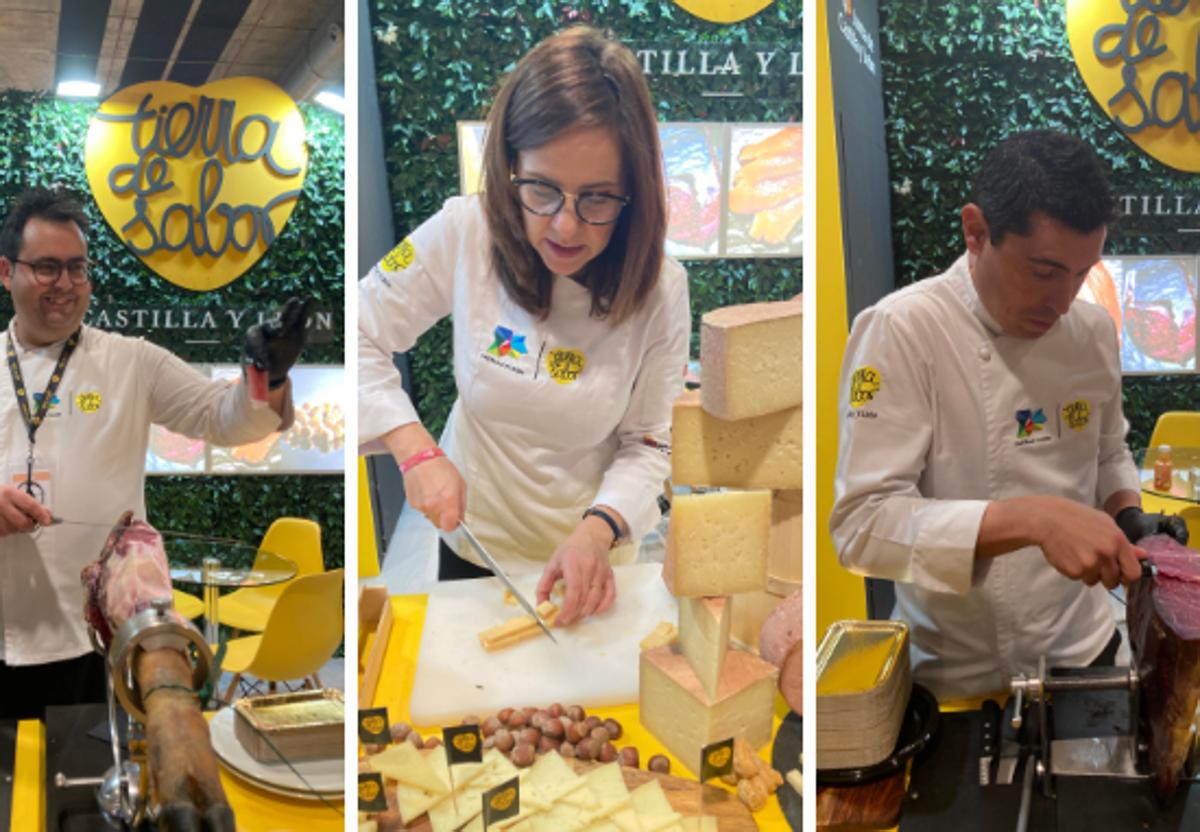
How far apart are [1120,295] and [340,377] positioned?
122 centimetres

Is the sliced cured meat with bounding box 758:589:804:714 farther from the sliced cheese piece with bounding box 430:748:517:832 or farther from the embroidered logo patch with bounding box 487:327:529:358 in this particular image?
the embroidered logo patch with bounding box 487:327:529:358

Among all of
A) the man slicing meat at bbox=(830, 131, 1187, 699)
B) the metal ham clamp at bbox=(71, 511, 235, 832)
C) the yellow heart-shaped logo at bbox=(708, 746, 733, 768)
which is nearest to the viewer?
the metal ham clamp at bbox=(71, 511, 235, 832)

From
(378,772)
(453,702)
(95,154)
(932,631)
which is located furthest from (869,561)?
(95,154)

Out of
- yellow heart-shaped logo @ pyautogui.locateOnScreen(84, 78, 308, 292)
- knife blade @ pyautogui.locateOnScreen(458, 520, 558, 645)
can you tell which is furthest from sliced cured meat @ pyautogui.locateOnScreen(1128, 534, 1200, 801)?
yellow heart-shaped logo @ pyautogui.locateOnScreen(84, 78, 308, 292)

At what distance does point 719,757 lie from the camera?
54.5 inches

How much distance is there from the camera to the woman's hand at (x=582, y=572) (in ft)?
4.49

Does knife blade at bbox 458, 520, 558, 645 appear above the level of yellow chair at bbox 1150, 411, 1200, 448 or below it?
below

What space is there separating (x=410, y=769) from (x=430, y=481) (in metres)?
0.37

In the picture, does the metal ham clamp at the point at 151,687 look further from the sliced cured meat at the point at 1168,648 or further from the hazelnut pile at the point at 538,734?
the sliced cured meat at the point at 1168,648

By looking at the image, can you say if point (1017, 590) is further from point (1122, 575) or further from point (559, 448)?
point (559, 448)

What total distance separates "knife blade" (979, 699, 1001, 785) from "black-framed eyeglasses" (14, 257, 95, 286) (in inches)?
63.4

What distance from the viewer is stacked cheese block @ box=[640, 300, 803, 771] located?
1.36 meters

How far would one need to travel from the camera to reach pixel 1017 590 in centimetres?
161

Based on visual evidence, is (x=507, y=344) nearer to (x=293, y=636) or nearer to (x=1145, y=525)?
(x=293, y=636)
